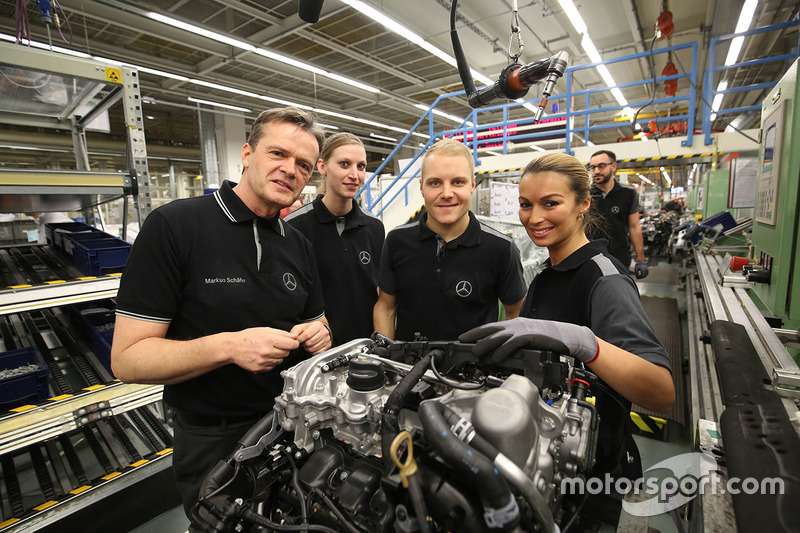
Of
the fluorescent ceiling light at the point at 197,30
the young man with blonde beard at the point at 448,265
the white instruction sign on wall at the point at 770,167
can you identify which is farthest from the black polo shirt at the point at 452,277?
the fluorescent ceiling light at the point at 197,30

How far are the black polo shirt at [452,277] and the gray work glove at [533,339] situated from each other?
0.70 meters

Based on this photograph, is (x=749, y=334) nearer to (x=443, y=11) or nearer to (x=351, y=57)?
(x=443, y=11)

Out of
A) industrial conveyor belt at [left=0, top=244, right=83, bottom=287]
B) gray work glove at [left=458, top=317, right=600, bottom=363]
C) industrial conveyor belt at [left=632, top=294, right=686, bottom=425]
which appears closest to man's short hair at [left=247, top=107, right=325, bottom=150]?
gray work glove at [left=458, top=317, right=600, bottom=363]

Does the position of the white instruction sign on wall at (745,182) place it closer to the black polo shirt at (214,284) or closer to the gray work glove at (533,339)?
the gray work glove at (533,339)

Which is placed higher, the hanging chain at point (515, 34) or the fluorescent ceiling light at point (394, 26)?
the fluorescent ceiling light at point (394, 26)

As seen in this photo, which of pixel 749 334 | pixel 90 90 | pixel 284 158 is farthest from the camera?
pixel 90 90

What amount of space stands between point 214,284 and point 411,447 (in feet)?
2.90

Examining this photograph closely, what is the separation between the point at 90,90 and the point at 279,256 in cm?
219

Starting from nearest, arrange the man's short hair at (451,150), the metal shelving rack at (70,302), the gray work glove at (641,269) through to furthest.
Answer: the man's short hair at (451,150)
the metal shelving rack at (70,302)
the gray work glove at (641,269)

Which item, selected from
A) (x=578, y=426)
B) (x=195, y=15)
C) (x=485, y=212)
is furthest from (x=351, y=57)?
(x=578, y=426)

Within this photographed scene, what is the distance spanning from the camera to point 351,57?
24.5ft

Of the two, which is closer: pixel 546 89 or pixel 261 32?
pixel 546 89

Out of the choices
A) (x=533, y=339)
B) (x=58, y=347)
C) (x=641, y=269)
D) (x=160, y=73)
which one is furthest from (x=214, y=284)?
(x=160, y=73)

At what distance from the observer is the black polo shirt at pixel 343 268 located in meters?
1.96
